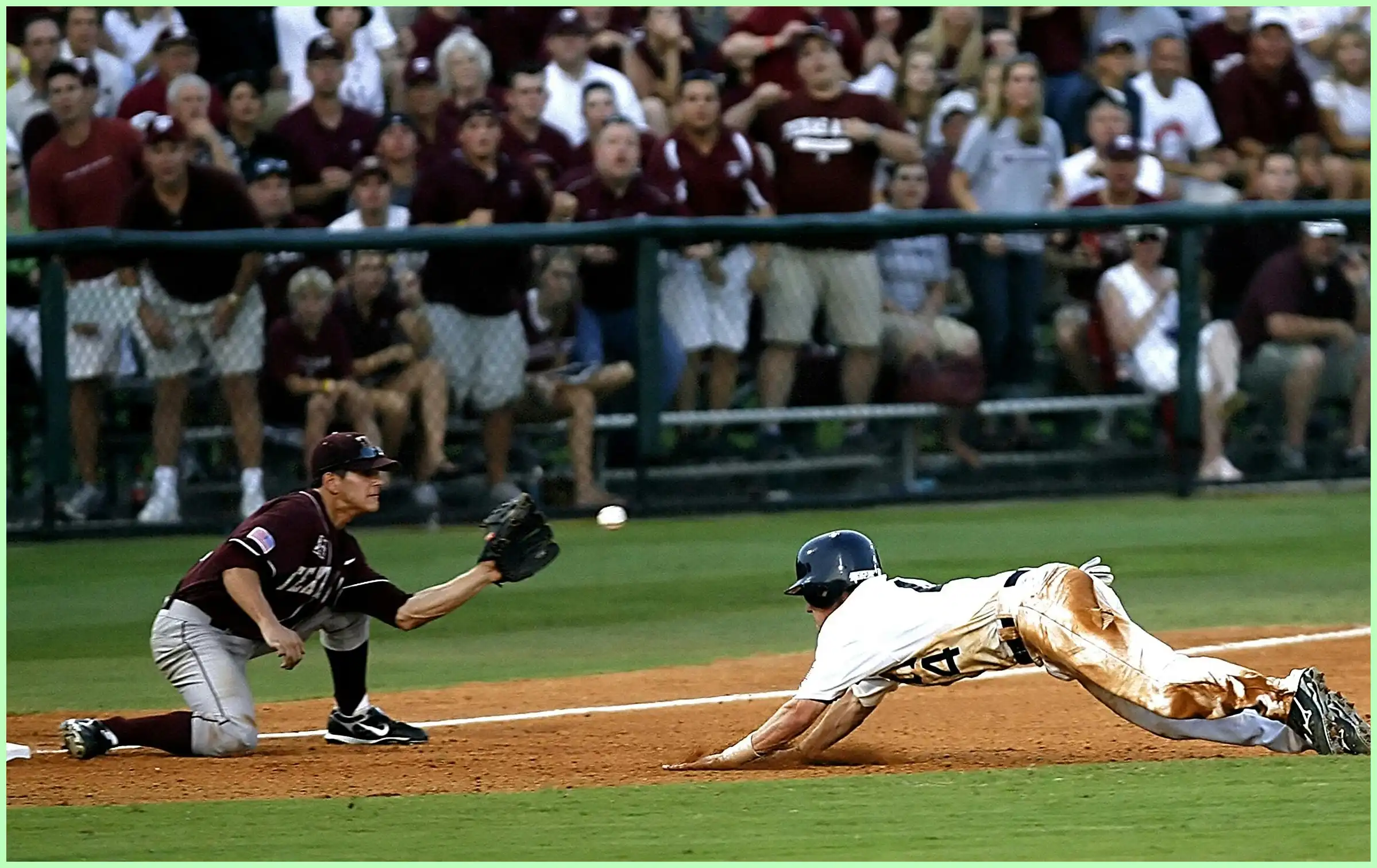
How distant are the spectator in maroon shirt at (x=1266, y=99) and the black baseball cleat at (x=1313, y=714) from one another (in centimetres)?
776

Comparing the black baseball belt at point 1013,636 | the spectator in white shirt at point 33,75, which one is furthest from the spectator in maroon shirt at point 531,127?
the black baseball belt at point 1013,636

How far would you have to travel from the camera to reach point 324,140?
457 inches

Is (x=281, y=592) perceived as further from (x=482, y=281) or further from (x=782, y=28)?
(x=782, y=28)

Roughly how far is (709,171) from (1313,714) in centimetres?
615

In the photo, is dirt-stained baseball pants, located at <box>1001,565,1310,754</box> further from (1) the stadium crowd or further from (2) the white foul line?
(1) the stadium crowd

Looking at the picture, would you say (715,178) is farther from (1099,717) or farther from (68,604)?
(1099,717)

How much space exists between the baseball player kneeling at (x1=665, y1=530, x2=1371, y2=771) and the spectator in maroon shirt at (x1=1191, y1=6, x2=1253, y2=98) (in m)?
8.29

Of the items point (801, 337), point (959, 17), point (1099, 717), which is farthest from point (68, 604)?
point (959, 17)

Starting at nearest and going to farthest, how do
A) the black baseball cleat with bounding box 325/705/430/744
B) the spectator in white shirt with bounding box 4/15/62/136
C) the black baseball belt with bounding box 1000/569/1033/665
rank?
1. the black baseball belt with bounding box 1000/569/1033/665
2. the black baseball cleat with bounding box 325/705/430/744
3. the spectator in white shirt with bounding box 4/15/62/136

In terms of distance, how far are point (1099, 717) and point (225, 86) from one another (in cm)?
647

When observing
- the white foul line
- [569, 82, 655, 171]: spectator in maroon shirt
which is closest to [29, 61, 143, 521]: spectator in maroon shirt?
[569, 82, 655, 171]: spectator in maroon shirt

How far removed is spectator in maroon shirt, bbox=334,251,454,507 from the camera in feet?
35.0

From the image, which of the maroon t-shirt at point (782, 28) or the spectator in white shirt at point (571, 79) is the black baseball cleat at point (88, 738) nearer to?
the spectator in white shirt at point (571, 79)

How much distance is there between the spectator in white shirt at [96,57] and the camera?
11773 millimetres
